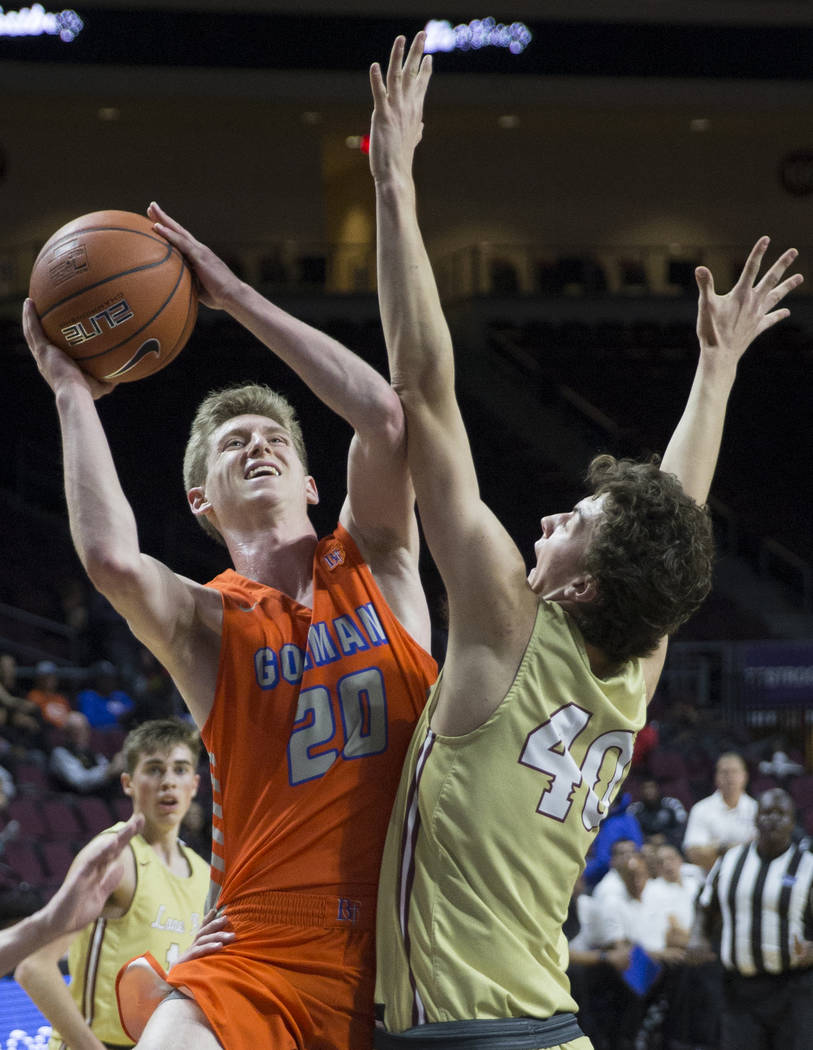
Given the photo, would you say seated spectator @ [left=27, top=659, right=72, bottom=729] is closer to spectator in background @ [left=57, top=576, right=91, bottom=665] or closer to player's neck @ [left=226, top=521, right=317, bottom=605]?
spectator in background @ [left=57, top=576, right=91, bottom=665]

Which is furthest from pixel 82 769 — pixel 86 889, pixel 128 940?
pixel 86 889

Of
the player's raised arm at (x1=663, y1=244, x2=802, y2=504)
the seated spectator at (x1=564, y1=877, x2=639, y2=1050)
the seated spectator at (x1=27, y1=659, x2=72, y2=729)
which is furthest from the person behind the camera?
the seated spectator at (x1=27, y1=659, x2=72, y2=729)

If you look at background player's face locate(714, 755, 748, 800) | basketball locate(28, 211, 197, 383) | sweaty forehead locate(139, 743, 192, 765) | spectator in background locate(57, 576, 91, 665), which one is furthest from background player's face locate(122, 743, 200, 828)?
spectator in background locate(57, 576, 91, 665)

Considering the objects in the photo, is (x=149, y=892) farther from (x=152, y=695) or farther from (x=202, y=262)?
(x=152, y=695)

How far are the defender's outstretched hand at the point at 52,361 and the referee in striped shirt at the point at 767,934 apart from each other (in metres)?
4.73

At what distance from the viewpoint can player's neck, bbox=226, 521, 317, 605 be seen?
2.92 m

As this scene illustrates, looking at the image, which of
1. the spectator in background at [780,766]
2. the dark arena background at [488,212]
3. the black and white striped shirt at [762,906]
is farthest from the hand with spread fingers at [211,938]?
the dark arena background at [488,212]

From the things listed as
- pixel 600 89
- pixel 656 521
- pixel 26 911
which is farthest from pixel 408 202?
pixel 600 89

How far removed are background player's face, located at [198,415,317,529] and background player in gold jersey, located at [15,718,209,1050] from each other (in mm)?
1598

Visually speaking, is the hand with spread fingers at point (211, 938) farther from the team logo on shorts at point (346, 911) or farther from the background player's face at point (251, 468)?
the background player's face at point (251, 468)

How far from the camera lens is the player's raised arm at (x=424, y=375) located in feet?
7.50

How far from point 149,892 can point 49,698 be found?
5.79m

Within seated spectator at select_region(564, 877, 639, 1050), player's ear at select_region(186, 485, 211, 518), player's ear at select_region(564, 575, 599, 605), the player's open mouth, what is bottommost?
seated spectator at select_region(564, 877, 639, 1050)

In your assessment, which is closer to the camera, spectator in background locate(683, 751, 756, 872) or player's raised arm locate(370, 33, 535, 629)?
player's raised arm locate(370, 33, 535, 629)
